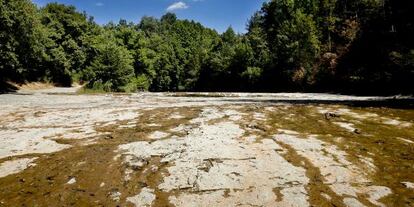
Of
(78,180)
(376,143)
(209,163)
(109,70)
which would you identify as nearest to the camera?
(78,180)

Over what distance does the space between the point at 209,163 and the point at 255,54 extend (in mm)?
48882

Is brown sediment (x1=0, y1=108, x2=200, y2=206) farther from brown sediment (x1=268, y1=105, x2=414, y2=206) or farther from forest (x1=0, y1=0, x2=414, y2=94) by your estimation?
forest (x1=0, y1=0, x2=414, y2=94)

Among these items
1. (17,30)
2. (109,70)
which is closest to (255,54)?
(109,70)

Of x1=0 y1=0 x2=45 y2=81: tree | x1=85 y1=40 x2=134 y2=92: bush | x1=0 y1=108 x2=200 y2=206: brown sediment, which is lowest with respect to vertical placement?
x1=0 y1=108 x2=200 y2=206: brown sediment

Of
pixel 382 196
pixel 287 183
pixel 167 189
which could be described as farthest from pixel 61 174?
pixel 382 196

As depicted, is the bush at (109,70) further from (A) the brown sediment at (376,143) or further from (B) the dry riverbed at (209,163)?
(A) the brown sediment at (376,143)

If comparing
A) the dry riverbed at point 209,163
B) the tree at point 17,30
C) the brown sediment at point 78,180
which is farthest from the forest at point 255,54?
the brown sediment at point 78,180

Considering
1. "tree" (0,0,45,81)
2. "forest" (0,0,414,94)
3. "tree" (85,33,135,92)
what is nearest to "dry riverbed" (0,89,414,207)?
"forest" (0,0,414,94)

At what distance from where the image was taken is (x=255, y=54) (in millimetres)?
55156

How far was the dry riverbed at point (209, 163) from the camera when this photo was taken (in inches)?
229

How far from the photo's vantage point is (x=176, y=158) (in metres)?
8.04

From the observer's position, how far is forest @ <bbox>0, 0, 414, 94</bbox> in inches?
1211

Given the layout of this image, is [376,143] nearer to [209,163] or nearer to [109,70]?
[209,163]

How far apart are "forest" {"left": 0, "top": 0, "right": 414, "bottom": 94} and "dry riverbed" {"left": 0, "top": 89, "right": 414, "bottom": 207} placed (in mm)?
14647
